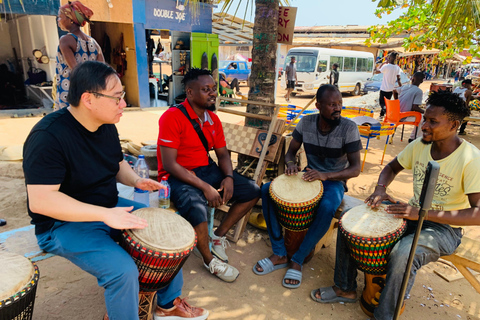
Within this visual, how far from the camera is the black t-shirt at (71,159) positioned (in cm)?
170

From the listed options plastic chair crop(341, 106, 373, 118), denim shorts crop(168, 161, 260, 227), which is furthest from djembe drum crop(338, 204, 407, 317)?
plastic chair crop(341, 106, 373, 118)

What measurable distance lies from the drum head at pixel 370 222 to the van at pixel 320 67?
14176 millimetres

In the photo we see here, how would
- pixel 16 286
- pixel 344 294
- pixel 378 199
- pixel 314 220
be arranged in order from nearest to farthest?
pixel 16 286, pixel 378 199, pixel 344 294, pixel 314 220

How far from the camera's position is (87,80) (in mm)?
1806

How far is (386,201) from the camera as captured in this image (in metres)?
2.63

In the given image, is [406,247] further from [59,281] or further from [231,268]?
[59,281]

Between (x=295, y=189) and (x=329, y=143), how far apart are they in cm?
61

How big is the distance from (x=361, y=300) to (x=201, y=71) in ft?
8.05

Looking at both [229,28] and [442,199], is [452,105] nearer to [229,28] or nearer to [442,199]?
[442,199]

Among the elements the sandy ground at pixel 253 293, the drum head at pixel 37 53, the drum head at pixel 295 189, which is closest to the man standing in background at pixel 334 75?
the drum head at pixel 37 53

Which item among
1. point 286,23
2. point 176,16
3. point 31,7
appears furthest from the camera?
point 176,16

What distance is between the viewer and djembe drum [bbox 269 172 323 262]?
274 cm

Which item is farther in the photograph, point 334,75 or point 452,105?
point 334,75

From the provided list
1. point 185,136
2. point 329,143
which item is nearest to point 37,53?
point 185,136
